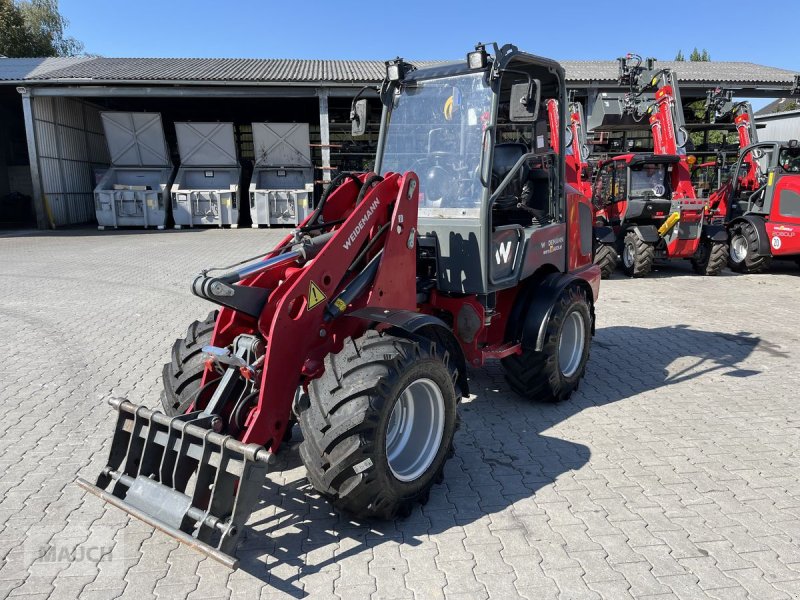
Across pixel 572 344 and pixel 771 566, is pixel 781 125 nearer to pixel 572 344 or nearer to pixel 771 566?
pixel 572 344

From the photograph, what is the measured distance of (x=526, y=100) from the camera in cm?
379

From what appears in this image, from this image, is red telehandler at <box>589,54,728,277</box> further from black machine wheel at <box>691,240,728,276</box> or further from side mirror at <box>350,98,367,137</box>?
side mirror at <box>350,98,367,137</box>

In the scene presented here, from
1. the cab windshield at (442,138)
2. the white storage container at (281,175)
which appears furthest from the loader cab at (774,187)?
the white storage container at (281,175)

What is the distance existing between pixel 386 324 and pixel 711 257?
1011 centimetres

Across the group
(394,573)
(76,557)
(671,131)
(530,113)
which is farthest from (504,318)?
(671,131)

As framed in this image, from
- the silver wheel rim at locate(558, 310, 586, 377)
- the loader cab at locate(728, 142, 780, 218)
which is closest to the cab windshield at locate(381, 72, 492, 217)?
the silver wheel rim at locate(558, 310, 586, 377)

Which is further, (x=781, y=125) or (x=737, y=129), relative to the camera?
(x=781, y=125)

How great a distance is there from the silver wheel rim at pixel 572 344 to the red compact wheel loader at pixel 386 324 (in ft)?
0.05

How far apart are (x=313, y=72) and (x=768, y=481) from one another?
19906mm

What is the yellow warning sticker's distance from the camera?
3.29 meters

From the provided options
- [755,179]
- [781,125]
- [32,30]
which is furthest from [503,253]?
[32,30]

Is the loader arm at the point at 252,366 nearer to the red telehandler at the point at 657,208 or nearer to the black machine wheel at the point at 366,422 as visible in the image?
the black machine wheel at the point at 366,422

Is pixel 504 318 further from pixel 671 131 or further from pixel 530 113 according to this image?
pixel 671 131

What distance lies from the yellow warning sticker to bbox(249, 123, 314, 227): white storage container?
16.4m
